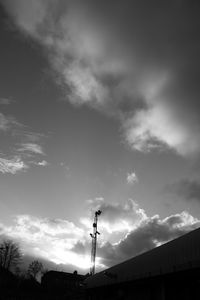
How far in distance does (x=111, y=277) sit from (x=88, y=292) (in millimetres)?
15079

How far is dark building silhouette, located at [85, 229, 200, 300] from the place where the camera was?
A: 12.2 metres

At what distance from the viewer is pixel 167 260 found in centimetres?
1378

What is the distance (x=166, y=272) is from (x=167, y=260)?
20.7 inches

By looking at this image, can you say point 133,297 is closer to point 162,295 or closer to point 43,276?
point 162,295

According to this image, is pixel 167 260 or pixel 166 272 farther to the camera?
pixel 167 260

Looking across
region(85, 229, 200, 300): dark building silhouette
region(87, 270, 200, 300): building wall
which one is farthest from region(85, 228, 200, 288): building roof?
region(87, 270, 200, 300): building wall

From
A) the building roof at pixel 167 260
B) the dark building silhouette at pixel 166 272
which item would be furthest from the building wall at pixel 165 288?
the building roof at pixel 167 260

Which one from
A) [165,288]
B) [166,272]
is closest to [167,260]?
[166,272]

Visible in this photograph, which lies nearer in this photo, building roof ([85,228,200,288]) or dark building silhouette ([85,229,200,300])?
building roof ([85,228,200,288])

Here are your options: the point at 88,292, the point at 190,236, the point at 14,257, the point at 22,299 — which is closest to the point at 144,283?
the point at 190,236

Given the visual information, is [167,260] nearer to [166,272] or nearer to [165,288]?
[166,272]

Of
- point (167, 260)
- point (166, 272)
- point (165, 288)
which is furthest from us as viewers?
point (165, 288)

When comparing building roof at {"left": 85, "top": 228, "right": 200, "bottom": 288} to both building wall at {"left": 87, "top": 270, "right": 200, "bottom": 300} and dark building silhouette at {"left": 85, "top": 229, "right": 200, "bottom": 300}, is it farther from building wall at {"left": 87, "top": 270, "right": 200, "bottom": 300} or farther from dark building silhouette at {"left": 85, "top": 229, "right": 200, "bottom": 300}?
building wall at {"left": 87, "top": 270, "right": 200, "bottom": 300}

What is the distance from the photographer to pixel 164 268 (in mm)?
13883
